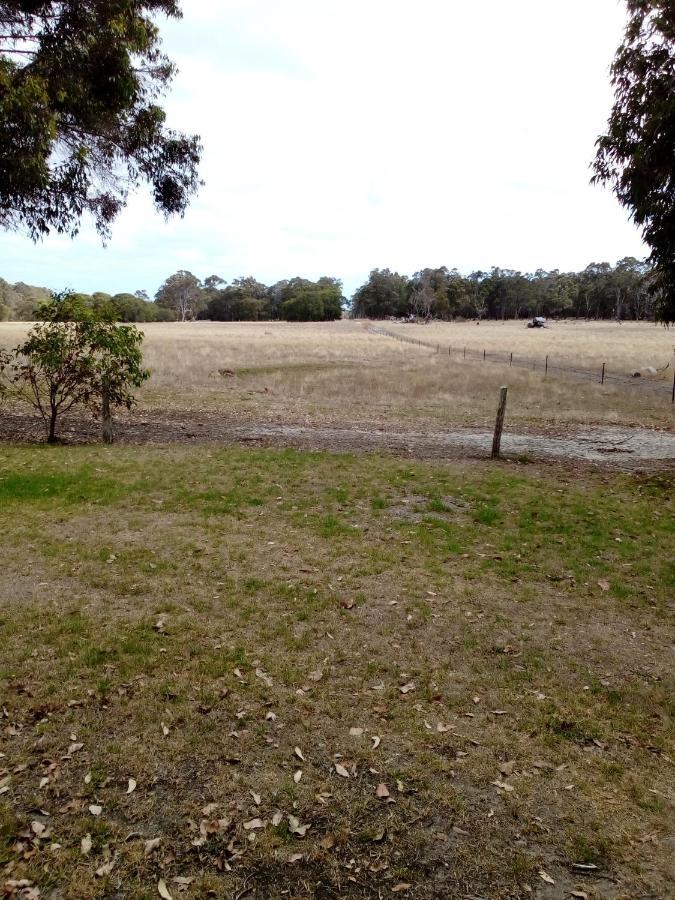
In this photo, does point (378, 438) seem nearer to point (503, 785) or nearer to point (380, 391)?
point (380, 391)

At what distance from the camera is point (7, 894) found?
9.71 ft

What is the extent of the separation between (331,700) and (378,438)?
10403mm

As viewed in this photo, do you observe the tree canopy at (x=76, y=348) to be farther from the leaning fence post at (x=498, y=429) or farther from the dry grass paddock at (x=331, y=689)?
the leaning fence post at (x=498, y=429)

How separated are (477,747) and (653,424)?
17270 mm

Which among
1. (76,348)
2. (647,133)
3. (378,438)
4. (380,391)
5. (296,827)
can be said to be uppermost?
(647,133)

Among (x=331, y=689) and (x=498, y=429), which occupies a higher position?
(x=498, y=429)

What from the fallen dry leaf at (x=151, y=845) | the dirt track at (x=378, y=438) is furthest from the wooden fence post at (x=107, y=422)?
the fallen dry leaf at (x=151, y=845)

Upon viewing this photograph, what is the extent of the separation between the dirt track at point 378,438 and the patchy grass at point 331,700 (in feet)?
15.3

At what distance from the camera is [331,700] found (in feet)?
15.3

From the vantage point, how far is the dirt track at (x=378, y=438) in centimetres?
1345

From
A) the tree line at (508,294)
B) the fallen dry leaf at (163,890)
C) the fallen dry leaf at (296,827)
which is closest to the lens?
the fallen dry leaf at (163,890)

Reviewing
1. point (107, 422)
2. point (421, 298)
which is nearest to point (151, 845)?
point (107, 422)

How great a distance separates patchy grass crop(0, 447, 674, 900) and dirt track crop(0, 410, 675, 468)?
15.3 ft

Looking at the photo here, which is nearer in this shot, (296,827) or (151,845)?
(151,845)
